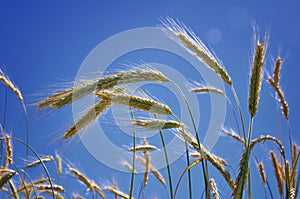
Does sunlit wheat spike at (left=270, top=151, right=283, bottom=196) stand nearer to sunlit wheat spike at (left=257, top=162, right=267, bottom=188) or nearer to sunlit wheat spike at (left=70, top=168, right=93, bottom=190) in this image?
sunlit wheat spike at (left=257, top=162, right=267, bottom=188)

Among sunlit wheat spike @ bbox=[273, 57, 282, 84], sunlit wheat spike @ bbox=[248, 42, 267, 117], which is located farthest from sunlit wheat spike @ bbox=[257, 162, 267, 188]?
sunlit wheat spike @ bbox=[248, 42, 267, 117]

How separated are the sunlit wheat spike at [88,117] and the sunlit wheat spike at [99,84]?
156mm

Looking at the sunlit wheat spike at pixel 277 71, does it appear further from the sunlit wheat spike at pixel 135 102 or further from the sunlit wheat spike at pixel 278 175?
the sunlit wheat spike at pixel 135 102

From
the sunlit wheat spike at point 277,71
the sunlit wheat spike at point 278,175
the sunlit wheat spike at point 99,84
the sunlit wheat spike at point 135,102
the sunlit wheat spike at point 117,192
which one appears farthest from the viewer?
the sunlit wheat spike at point 117,192

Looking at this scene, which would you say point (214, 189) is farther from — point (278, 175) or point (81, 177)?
point (81, 177)

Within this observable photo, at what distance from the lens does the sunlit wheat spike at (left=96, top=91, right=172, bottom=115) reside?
222 cm

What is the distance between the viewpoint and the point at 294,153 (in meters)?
3.13

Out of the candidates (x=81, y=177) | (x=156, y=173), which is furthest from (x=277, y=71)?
(x=81, y=177)

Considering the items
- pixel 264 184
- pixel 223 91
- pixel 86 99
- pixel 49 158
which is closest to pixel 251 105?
pixel 223 91

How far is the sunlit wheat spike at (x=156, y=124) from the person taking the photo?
7.08 ft

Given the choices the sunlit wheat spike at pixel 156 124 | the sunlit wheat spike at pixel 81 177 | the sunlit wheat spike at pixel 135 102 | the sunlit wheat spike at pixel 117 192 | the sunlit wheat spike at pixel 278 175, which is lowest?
the sunlit wheat spike at pixel 117 192

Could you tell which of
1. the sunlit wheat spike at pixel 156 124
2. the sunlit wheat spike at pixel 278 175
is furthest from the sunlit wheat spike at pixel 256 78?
the sunlit wheat spike at pixel 278 175

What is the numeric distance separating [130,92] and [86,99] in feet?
0.87

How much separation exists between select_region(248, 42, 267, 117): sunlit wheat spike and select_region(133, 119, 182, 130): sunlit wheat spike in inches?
15.8
